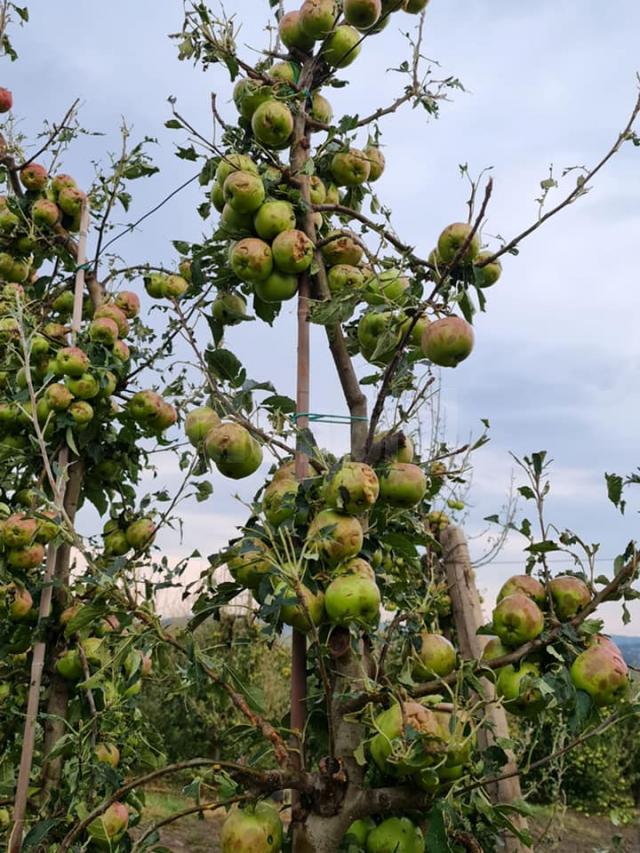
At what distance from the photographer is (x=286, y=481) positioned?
1677 mm

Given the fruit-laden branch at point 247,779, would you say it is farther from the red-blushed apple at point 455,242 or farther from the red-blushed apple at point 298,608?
the red-blushed apple at point 455,242

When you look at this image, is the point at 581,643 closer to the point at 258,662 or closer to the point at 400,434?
the point at 400,434

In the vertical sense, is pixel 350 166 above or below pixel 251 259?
above

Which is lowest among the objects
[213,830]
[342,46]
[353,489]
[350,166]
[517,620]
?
[213,830]

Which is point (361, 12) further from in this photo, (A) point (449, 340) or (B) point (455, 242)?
(A) point (449, 340)

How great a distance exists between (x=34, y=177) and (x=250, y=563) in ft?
7.85

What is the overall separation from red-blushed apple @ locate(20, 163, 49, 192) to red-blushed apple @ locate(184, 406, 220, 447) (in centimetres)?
197

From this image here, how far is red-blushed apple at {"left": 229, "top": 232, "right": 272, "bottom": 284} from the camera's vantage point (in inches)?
68.0

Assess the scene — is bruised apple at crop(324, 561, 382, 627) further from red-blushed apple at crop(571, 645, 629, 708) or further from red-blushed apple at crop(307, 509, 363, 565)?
red-blushed apple at crop(571, 645, 629, 708)

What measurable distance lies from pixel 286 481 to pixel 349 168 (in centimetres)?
88

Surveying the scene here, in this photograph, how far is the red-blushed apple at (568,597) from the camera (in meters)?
1.50

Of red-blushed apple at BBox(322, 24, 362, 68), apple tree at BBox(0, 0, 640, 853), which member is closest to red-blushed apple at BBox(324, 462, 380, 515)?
apple tree at BBox(0, 0, 640, 853)

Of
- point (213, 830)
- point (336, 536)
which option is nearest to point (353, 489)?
point (336, 536)

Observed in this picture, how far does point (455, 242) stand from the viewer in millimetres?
1687
